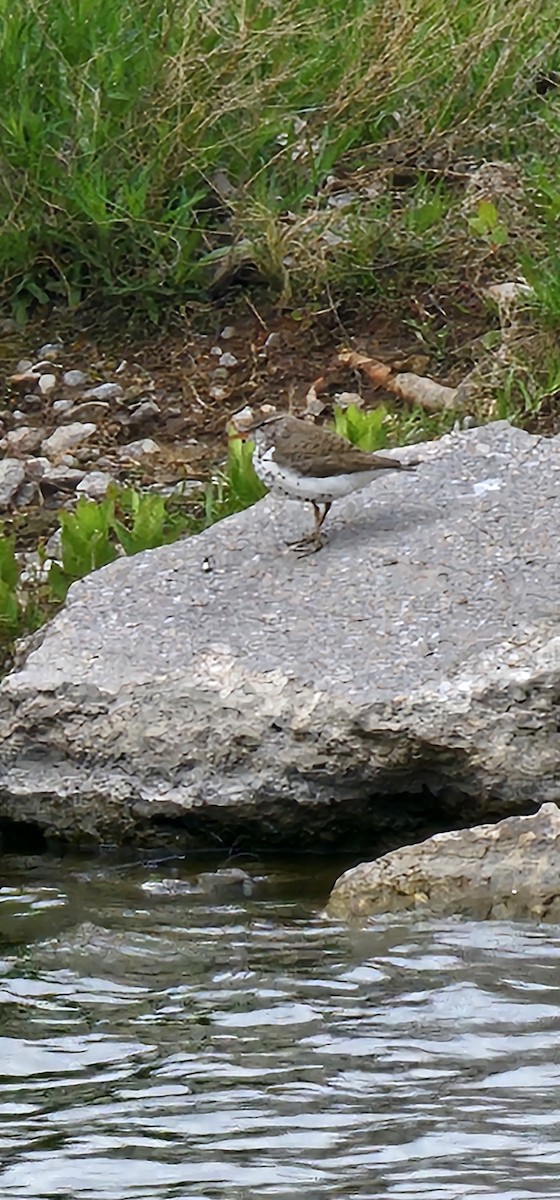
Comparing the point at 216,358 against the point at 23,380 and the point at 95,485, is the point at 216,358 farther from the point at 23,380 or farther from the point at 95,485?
the point at 95,485

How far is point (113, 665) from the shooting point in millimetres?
5836

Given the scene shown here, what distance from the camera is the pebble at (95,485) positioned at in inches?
315

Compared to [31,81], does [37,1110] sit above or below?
below

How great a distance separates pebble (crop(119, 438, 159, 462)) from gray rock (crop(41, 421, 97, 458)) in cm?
19

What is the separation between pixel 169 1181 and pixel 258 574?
2.91m

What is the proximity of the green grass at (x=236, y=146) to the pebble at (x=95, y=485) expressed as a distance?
1326mm

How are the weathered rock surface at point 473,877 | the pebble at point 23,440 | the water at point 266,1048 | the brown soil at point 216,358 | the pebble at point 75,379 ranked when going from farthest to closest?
1. the pebble at point 75,379
2. the brown soil at point 216,358
3. the pebble at point 23,440
4. the weathered rock surface at point 473,877
5. the water at point 266,1048

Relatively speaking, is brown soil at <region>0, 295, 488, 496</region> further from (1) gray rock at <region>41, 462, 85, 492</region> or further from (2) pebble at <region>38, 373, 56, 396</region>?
(1) gray rock at <region>41, 462, 85, 492</region>

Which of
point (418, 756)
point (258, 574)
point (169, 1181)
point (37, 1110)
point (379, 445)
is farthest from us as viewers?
point (379, 445)

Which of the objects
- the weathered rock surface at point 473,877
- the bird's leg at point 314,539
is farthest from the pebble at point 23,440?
the weathered rock surface at point 473,877

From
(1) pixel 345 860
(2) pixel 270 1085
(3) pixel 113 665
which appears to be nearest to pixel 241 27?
(3) pixel 113 665

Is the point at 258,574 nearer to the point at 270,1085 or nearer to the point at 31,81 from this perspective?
the point at 270,1085

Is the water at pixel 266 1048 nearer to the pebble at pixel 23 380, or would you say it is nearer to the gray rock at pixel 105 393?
the gray rock at pixel 105 393

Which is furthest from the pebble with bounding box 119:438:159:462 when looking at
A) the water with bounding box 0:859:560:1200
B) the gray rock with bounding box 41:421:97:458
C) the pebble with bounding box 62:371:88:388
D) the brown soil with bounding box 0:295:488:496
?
the water with bounding box 0:859:560:1200
